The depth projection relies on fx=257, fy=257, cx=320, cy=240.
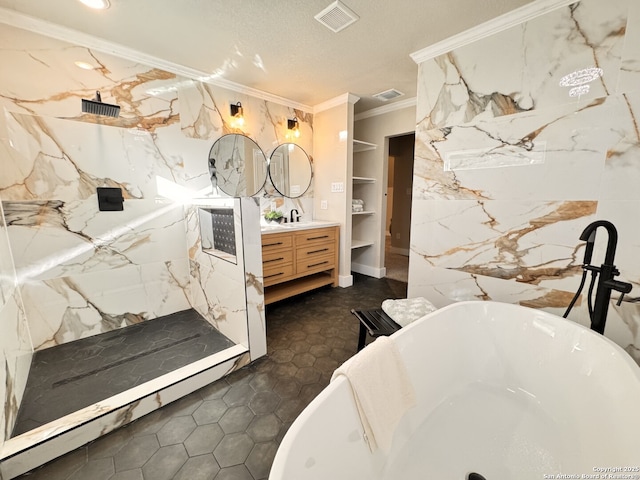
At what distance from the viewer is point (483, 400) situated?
147 centimetres

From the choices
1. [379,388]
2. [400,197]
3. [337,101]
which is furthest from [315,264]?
[400,197]

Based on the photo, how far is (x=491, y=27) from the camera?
1833 millimetres

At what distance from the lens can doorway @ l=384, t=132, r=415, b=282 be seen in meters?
5.09

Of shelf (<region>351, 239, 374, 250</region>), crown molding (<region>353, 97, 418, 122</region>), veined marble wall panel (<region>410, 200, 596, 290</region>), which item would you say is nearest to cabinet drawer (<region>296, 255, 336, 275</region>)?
shelf (<region>351, 239, 374, 250</region>)

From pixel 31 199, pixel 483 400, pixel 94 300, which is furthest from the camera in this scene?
pixel 94 300

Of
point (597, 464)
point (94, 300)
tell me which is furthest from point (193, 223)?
point (597, 464)

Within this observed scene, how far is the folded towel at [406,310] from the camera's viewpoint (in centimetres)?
170

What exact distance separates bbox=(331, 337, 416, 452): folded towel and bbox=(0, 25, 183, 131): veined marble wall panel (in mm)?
2636

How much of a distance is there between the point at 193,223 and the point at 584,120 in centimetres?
301

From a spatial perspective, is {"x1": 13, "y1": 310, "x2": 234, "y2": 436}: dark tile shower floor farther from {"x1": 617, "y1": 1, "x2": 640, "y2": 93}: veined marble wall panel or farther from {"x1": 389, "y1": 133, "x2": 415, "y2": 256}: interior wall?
{"x1": 389, "y1": 133, "x2": 415, "y2": 256}: interior wall

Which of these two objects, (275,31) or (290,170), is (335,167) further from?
(275,31)

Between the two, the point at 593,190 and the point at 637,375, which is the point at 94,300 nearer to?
the point at 637,375

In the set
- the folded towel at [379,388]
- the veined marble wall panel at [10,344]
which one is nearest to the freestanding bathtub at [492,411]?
the folded towel at [379,388]

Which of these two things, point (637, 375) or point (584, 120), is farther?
point (584, 120)
